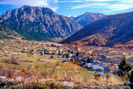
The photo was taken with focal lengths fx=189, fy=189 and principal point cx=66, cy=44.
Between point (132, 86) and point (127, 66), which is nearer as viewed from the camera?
point (132, 86)

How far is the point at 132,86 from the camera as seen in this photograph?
6605 mm

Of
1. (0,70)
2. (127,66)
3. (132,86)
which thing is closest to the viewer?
(132,86)

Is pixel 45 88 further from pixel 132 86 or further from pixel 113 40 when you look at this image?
pixel 113 40

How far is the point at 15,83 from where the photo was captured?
7516 mm

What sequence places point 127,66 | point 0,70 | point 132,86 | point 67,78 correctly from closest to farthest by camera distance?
point 132,86, point 67,78, point 0,70, point 127,66

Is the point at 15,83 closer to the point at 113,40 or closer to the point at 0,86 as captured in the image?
the point at 0,86

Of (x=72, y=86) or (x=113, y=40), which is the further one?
(x=113, y=40)

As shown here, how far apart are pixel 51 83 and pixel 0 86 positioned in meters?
2.06

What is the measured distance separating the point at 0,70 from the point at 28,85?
3606mm

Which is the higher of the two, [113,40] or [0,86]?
[113,40]

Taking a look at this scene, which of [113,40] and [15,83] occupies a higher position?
[113,40]

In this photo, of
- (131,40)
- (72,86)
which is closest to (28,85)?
(72,86)

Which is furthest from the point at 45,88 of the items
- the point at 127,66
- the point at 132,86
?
the point at 127,66

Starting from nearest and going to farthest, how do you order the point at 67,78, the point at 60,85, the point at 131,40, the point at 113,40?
the point at 60,85 < the point at 67,78 < the point at 131,40 < the point at 113,40
